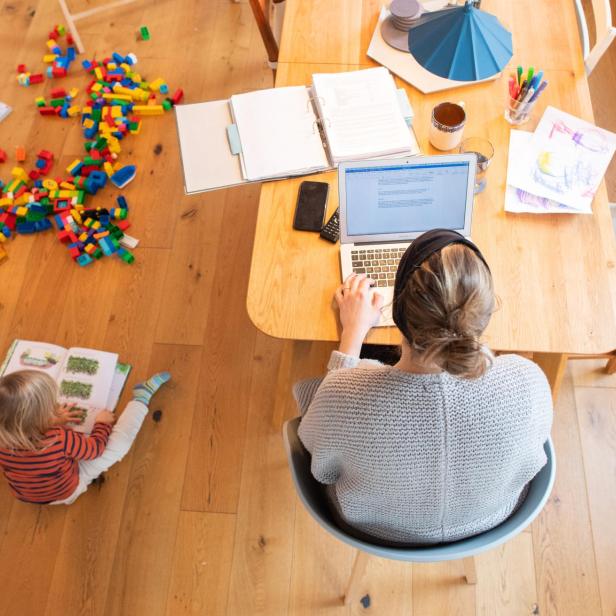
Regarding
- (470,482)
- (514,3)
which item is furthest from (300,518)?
(514,3)

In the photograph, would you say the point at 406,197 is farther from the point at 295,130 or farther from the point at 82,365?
the point at 82,365

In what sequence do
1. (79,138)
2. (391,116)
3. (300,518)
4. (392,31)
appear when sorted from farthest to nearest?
(79,138)
(300,518)
(392,31)
(391,116)

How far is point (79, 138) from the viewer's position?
8.21 feet

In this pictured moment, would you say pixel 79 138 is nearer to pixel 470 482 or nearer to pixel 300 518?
pixel 300 518

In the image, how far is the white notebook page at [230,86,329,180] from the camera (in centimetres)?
149

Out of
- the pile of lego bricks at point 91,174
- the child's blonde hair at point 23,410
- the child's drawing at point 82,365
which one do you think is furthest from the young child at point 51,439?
the pile of lego bricks at point 91,174

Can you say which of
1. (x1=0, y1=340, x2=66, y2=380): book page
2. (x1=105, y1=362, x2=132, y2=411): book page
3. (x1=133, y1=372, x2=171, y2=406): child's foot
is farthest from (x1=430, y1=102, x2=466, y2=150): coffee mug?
(x1=0, y1=340, x2=66, y2=380): book page

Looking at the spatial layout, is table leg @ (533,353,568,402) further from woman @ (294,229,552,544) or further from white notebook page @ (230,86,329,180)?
white notebook page @ (230,86,329,180)

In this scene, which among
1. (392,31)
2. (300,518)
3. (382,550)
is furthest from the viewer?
(300,518)

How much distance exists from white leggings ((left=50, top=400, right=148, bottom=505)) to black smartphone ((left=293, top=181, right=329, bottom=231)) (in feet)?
2.93

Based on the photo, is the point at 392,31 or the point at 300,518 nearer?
the point at 392,31

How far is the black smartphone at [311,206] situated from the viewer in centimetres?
141

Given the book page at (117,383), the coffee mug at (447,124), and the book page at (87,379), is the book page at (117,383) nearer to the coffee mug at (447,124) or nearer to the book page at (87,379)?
the book page at (87,379)

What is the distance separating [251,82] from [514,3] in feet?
4.06
